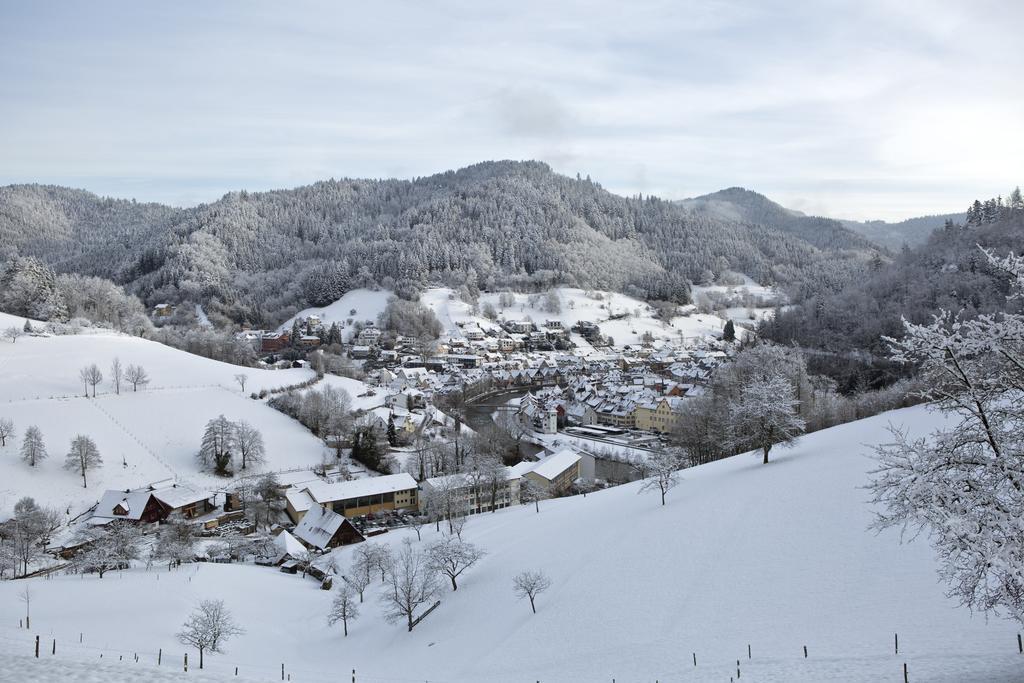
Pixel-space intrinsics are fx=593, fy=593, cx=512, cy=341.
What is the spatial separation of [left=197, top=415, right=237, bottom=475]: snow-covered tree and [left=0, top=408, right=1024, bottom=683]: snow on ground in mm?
15106

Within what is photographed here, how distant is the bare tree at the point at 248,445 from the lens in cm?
3859

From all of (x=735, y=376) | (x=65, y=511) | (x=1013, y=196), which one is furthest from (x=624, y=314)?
(x=65, y=511)

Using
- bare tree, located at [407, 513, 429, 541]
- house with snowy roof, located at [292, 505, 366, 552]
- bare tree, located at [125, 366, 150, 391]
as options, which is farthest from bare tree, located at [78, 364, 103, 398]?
bare tree, located at [407, 513, 429, 541]

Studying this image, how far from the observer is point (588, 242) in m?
152

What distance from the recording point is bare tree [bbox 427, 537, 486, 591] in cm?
2045

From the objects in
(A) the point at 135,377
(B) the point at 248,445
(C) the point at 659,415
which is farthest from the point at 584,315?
(B) the point at 248,445

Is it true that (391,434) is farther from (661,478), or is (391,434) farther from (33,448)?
(661,478)

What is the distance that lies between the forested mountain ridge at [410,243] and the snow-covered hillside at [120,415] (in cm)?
5488

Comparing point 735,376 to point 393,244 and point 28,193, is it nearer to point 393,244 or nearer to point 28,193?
point 393,244

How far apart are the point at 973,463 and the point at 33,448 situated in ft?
136


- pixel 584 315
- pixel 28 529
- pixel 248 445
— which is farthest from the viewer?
pixel 584 315

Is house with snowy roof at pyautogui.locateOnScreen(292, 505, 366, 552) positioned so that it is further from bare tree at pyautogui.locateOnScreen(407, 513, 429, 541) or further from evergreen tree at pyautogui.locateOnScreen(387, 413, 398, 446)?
evergreen tree at pyautogui.locateOnScreen(387, 413, 398, 446)

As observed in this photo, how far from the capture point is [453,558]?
20.8 meters

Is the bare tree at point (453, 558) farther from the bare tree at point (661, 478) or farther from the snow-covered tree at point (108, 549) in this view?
the snow-covered tree at point (108, 549)
